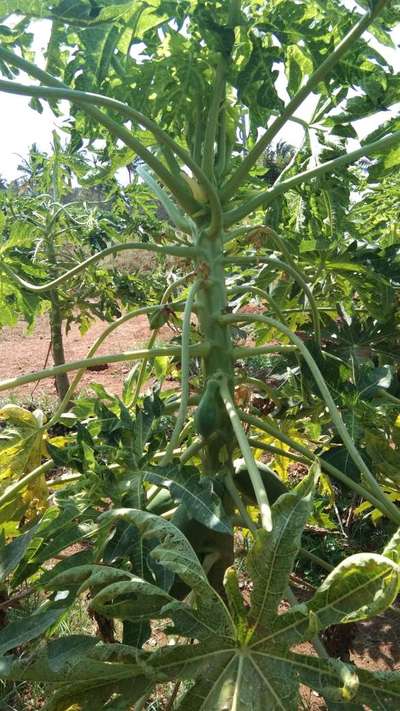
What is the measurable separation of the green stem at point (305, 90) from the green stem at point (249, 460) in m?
0.48

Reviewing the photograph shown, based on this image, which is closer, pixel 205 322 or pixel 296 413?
pixel 205 322

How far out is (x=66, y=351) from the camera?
11258 millimetres

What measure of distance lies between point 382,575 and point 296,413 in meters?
0.99

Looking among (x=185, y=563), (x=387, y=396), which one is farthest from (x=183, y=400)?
(x=387, y=396)

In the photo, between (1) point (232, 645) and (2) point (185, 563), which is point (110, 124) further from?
(1) point (232, 645)

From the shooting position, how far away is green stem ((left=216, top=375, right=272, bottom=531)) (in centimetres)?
95

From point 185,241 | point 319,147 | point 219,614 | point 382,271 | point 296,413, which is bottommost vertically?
point 219,614

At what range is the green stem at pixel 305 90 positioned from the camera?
118 cm

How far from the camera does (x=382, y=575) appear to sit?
0.79m

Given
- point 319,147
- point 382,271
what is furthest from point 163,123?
point 382,271

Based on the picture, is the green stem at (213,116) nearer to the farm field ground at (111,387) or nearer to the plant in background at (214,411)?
the plant in background at (214,411)

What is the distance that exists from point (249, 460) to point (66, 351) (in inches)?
412

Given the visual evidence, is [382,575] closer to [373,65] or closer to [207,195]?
[207,195]

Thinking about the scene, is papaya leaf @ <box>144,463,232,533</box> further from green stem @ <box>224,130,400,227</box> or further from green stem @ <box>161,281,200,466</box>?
green stem @ <box>224,130,400,227</box>
